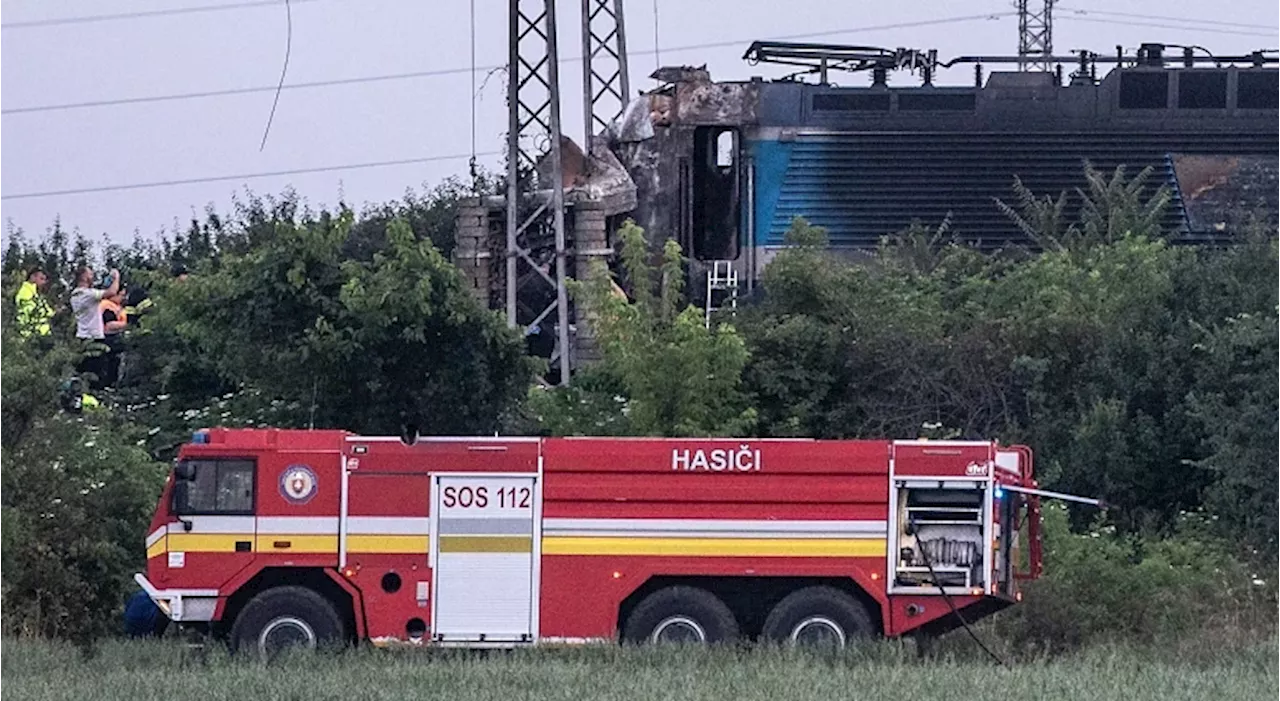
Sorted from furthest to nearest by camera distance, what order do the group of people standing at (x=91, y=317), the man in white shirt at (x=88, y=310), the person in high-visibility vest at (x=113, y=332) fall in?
1. the person in high-visibility vest at (x=113, y=332)
2. the man in white shirt at (x=88, y=310)
3. the group of people standing at (x=91, y=317)

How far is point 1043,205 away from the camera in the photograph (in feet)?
107

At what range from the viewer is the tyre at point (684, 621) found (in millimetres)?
18406

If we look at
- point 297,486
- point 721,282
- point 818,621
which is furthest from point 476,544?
point 721,282

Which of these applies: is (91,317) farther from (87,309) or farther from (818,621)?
(818,621)

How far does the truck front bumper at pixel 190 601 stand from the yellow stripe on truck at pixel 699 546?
9.44 feet

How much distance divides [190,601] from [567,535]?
3257 mm

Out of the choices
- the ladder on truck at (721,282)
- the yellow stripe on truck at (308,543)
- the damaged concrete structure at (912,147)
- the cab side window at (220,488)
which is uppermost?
the damaged concrete structure at (912,147)

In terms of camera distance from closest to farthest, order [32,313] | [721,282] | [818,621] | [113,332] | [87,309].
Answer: [818,621] < [32,313] < [87,309] < [113,332] < [721,282]

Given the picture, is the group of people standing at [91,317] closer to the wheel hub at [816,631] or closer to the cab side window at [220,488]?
the cab side window at [220,488]

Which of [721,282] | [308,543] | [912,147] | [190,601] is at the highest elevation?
[912,147]

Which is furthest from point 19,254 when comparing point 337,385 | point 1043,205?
point 1043,205

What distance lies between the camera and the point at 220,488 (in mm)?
18406

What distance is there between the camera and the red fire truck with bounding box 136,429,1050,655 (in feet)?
60.2

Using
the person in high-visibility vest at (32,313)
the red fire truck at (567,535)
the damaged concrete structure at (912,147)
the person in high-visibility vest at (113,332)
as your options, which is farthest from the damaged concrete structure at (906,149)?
the red fire truck at (567,535)
